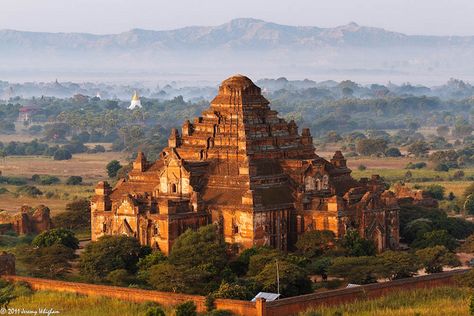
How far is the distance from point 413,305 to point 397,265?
11.7ft

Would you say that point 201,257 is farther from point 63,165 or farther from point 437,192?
point 63,165

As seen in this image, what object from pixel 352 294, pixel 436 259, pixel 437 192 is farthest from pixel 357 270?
pixel 437 192

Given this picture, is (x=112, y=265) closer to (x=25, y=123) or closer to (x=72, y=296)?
(x=72, y=296)

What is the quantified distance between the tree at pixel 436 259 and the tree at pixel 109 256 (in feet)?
36.2

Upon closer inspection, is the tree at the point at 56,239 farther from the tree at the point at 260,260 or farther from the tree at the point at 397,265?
the tree at the point at 397,265

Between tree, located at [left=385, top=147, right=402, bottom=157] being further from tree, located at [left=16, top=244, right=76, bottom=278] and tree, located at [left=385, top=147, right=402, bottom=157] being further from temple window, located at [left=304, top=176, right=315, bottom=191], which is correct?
tree, located at [left=16, top=244, right=76, bottom=278]

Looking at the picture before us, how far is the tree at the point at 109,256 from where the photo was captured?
5056cm

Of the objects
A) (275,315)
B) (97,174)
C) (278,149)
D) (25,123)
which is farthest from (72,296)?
(25,123)

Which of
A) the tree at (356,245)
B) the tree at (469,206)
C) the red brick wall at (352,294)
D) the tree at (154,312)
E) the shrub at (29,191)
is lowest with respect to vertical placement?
the shrub at (29,191)

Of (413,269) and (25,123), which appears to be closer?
(413,269)

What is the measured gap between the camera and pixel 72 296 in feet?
155

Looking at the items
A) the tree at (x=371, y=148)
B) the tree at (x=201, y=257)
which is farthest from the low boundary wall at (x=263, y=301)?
the tree at (x=371, y=148)

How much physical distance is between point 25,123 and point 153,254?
484 feet

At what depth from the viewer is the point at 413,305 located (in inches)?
1790
